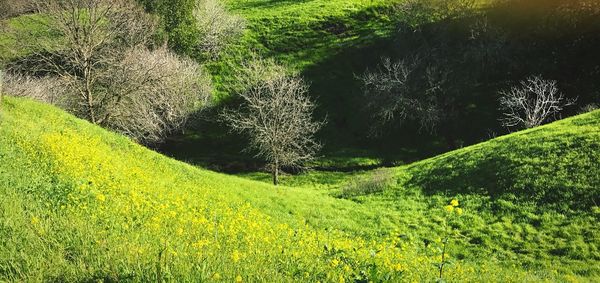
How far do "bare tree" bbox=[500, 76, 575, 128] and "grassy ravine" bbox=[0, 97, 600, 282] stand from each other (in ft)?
34.9

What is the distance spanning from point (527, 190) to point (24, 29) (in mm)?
67002

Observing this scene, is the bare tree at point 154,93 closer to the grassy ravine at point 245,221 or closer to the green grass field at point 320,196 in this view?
the green grass field at point 320,196

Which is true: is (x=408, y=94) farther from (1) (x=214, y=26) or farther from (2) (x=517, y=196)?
(1) (x=214, y=26)

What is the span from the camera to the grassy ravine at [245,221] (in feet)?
20.9

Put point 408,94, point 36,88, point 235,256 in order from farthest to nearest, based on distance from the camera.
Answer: point 408,94 → point 36,88 → point 235,256

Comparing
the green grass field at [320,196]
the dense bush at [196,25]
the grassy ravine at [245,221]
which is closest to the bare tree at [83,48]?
the dense bush at [196,25]

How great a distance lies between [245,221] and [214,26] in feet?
197

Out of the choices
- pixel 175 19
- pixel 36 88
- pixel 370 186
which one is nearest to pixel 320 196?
pixel 370 186

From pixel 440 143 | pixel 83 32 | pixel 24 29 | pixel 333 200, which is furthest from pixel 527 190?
pixel 24 29

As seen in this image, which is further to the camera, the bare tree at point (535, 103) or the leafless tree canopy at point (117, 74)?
the bare tree at point (535, 103)

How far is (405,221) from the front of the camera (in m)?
26.1

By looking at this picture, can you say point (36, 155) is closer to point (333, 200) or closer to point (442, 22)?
point (333, 200)

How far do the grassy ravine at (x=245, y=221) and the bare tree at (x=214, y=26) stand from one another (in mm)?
35232

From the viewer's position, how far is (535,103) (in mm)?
45312
